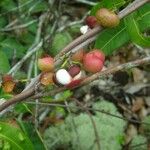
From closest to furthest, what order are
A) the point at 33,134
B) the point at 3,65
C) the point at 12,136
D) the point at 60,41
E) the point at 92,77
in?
the point at 92,77, the point at 12,136, the point at 33,134, the point at 3,65, the point at 60,41

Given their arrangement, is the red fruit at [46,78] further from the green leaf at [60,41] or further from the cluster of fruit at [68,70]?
the green leaf at [60,41]

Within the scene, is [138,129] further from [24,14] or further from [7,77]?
[7,77]

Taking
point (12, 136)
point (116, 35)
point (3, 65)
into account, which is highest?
point (116, 35)

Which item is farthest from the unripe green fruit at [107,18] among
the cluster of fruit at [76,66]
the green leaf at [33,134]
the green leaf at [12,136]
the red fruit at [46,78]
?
the green leaf at [33,134]

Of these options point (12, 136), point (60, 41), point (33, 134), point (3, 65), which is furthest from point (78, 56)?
point (60, 41)

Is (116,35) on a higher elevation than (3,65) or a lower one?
higher

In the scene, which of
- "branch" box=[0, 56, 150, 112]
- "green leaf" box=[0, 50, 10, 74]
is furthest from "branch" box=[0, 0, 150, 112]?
"green leaf" box=[0, 50, 10, 74]

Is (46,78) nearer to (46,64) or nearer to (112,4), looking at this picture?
(46,64)
